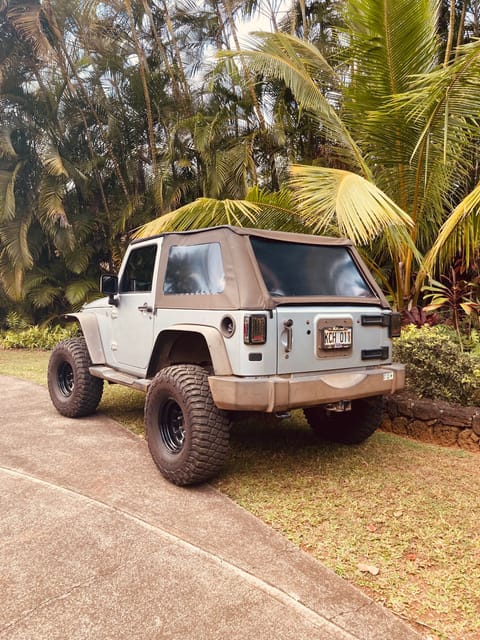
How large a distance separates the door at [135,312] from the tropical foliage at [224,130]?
6.28ft

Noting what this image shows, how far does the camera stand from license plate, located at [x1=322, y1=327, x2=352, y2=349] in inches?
132

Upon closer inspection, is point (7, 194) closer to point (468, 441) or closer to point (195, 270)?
point (195, 270)

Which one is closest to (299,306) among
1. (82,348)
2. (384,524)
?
(384,524)

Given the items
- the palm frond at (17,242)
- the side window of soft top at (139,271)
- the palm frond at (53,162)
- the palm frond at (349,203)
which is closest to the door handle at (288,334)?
the side window of soft top at (139,271)

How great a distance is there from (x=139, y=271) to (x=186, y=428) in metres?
1.79

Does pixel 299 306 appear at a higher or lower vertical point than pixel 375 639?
higher

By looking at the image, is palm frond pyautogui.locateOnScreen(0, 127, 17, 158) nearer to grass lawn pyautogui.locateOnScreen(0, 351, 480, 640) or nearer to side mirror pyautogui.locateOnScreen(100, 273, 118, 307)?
side mirror pyautogui.locateOnScreen(100, 273, 118, 307)

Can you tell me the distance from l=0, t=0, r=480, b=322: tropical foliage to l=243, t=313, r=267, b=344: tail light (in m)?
2.09

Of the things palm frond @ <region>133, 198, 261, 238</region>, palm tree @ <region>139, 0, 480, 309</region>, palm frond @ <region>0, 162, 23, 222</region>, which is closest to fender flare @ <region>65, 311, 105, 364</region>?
palm frond @ <region>133, 198, 261, 238</region>

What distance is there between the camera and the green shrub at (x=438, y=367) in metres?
4.64

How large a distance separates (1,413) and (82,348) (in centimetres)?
140

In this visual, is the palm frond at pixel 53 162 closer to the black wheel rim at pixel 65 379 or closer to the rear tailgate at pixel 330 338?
the black wheel rim at pixel 65 379

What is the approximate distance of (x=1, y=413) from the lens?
18.0ft

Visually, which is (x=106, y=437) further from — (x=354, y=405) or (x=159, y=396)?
(x=354, y=405)
